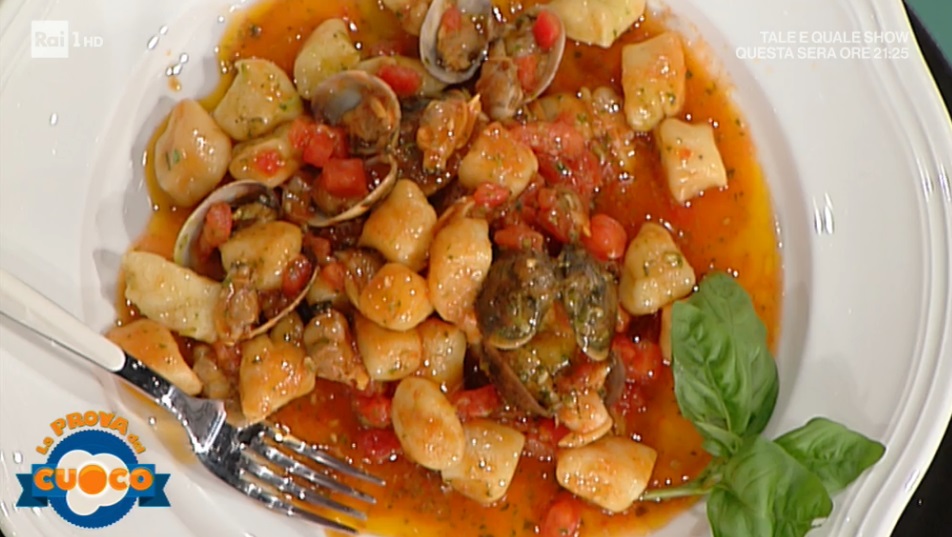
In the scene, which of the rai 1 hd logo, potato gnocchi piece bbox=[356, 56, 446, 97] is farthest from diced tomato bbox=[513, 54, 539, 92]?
the rai 1 hd logo

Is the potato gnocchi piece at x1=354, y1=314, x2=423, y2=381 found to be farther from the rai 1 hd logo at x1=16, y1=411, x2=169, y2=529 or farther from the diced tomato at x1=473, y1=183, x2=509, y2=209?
the rai 1 hd logo at x1=16, y1=411, x2=169, y2=529

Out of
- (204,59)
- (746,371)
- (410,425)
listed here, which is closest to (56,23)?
(204,59)

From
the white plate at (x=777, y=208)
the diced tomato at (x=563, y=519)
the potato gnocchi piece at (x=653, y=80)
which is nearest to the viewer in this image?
the white plate at (x=777, y=208)

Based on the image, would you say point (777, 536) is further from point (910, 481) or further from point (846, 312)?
point (846, 312)

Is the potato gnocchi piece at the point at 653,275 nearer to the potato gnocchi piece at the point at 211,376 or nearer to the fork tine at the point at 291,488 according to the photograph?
the fork tine at the point at 291,488

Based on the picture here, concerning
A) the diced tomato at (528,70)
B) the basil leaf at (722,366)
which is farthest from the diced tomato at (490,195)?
the basil leaf at (722,366)

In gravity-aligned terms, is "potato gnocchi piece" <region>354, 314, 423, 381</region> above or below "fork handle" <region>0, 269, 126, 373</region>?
below
